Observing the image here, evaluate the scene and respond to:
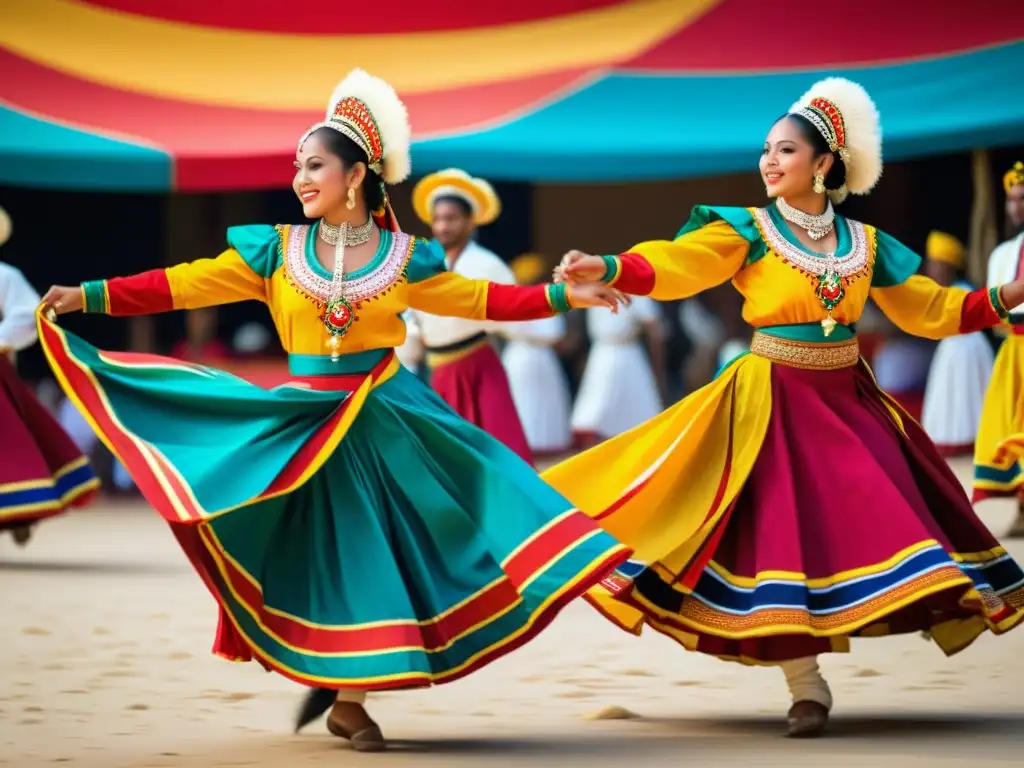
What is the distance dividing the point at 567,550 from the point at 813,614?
61 centimetres

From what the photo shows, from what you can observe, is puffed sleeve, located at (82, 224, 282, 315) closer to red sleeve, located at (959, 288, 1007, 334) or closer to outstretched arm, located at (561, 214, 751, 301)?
outstretched arm, located at (561, 214, 751, 301)

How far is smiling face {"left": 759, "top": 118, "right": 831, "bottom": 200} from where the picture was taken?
15.1 ft

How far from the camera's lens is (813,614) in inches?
168

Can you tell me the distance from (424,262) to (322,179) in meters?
0.32

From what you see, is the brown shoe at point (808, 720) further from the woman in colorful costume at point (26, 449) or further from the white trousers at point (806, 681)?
the woman in colorful costume at point (26, 449)

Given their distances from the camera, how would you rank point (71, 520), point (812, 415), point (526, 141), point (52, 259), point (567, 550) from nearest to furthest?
point (567, 550), point (812, 415), point (71, 520), point (526, 141), point (52, 259)

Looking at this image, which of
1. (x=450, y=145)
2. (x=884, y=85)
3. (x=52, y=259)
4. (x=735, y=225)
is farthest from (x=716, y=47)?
(x=735, y=225)

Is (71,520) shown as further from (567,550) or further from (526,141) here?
(567,550)

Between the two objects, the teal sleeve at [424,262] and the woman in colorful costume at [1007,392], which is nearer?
the teal sleeve at [424,262]

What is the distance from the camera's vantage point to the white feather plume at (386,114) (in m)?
4.55

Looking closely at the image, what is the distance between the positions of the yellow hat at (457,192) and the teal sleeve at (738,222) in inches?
117

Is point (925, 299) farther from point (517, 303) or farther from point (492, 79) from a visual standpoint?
point (492, 79)

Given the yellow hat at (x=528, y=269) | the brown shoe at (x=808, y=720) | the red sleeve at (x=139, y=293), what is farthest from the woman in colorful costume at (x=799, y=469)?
the yellow hat at (x=528, y=269)

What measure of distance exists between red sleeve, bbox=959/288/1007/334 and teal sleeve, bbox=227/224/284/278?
1743 mm
